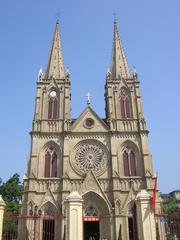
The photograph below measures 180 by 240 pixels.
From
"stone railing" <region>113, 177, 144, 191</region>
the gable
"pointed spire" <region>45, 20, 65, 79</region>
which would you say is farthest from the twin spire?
"stone railing" <region>113, 177, 144, 191</region>

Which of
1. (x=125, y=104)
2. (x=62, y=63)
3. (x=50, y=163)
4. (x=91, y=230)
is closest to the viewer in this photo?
(x=91, y=230)

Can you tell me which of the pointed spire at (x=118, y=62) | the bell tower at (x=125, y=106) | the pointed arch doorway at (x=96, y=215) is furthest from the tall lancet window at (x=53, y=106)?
the pointed arch doorway at (x=96, y=215)

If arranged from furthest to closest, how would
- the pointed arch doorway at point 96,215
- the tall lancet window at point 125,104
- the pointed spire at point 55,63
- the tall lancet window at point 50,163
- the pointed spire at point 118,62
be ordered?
the pointed spire at point 118,62
the pointed spire at point 55,63
the tall lancet window at point 125,104
the tall lancet window at point 50,163
the pointed arch doorway at point 96,215

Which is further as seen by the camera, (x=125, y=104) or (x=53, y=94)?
(x=53, y=94)

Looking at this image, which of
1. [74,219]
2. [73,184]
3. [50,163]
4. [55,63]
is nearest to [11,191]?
[50,163]

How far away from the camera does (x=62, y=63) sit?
40.5 metres

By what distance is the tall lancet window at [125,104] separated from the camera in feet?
118

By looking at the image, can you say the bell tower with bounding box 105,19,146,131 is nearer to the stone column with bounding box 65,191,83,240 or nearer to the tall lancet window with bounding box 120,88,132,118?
the tall lancet window with bounding box 120,88,132,118

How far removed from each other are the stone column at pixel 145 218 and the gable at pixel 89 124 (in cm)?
2020

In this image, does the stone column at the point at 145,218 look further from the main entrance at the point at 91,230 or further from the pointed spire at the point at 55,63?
the pointed spire at the point at 55,63

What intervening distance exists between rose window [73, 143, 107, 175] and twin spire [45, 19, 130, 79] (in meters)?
10.4

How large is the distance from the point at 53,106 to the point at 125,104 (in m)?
9.00

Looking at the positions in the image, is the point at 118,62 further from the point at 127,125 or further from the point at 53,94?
the point at 53,94

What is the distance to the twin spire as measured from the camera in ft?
128
